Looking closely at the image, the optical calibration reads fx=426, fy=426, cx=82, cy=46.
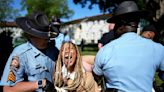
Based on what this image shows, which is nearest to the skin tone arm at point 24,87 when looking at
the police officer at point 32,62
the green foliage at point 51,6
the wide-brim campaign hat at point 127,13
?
the police officer at point 32,62

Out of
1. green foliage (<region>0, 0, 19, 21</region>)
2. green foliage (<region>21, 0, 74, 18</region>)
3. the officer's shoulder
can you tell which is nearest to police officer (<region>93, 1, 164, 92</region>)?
the officer's shoulder

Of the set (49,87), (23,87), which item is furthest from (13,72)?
(49,87)

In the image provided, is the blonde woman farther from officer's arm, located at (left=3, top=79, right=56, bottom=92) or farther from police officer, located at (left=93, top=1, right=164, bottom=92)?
police officer, located at (left=93, top=1, right=164, bottom=92)

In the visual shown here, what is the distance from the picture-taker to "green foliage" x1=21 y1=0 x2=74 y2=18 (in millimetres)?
93750

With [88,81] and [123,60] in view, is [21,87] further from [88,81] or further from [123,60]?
[123,60]

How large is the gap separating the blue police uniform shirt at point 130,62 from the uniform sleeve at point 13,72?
29.6 inches

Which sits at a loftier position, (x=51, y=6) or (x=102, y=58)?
(x=102, y=58)

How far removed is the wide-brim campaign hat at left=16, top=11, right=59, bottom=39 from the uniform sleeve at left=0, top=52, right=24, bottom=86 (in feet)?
0.98

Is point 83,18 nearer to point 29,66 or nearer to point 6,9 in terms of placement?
point 6,9

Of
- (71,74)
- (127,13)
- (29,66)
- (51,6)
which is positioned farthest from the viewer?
(51,6)

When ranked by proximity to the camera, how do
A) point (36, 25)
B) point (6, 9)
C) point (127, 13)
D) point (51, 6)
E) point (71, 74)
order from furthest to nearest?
point (51, 6) → point (6, 9) → point (36, 25) → point (71, 74) → point (127, 13)

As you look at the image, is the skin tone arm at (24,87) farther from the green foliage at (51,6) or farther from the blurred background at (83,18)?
the green foliage at (51,6)

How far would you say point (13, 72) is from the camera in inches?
151

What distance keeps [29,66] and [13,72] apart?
168 mm
